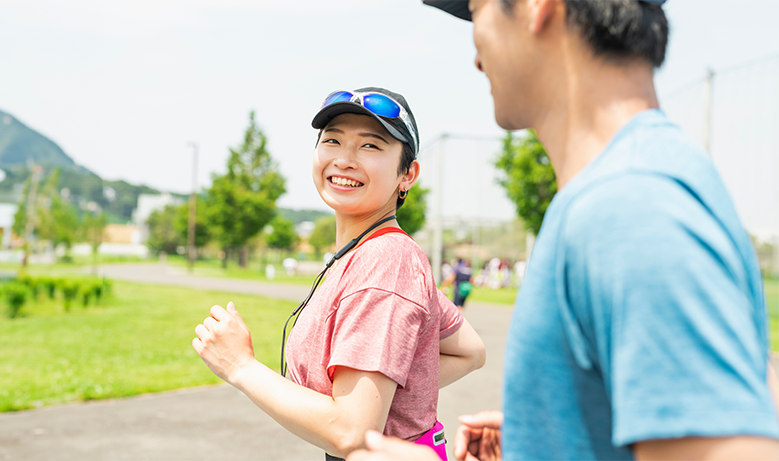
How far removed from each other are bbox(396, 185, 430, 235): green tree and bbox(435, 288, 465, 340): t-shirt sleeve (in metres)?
32.3

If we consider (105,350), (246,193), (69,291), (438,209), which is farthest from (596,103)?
(246,193)

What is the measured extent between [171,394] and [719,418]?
6.80 m

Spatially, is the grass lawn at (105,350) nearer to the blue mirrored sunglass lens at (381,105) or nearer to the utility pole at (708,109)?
the blue mirrored sunglass lens at (381,105)

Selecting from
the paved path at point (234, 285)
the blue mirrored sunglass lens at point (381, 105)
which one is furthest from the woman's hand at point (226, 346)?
the paved path at point (234, 285)

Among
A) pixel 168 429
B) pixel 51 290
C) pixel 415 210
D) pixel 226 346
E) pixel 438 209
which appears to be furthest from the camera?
pixel 415 210

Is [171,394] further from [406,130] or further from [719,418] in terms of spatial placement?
[719,418]

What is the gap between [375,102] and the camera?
5.35ft

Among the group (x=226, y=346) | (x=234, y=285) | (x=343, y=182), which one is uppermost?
(x=343, y=182)

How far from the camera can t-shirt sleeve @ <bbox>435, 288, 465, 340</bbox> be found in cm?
175

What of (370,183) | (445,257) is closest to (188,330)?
(370,183)

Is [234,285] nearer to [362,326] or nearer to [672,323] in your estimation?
[362,326]

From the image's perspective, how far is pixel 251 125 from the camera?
4638 cm

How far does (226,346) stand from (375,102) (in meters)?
0.80

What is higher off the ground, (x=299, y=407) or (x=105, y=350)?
(x=299, y=407)
